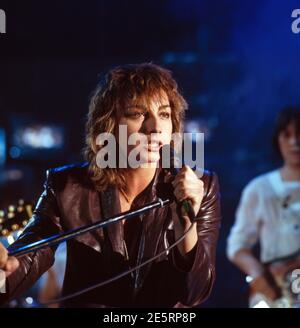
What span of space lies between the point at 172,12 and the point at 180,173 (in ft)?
6.41

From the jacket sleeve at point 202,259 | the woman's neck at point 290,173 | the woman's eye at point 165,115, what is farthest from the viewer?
the woman's neck at point 290,173

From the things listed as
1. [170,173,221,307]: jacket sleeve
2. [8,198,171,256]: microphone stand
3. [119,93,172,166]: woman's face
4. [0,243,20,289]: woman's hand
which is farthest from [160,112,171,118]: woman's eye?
[0,243,20,289]: woman's hand

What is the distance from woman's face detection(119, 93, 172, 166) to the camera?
1531 millimetres

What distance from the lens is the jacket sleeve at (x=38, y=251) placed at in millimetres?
1505

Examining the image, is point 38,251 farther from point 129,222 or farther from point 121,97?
point 121,97

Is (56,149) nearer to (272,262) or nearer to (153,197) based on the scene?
(272,262)

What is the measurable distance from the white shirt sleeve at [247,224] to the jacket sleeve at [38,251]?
1382 mm

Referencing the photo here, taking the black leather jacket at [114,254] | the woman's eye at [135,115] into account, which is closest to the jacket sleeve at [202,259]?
the black leather jacket at [114,254]

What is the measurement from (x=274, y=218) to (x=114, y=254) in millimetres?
1324

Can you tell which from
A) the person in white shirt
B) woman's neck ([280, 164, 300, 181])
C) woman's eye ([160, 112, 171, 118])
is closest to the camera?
woman's eye ([160, 112, 171, 118])

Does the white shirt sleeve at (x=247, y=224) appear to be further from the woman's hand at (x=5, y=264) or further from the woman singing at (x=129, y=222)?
the woman's hand at (x=5, y=264)

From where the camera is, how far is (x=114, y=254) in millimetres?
1575

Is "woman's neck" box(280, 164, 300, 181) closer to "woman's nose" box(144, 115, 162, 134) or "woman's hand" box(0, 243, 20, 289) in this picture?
"woman's nose" box(144, 115, 162, 134)

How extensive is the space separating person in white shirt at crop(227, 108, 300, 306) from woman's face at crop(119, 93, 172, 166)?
1.22m
